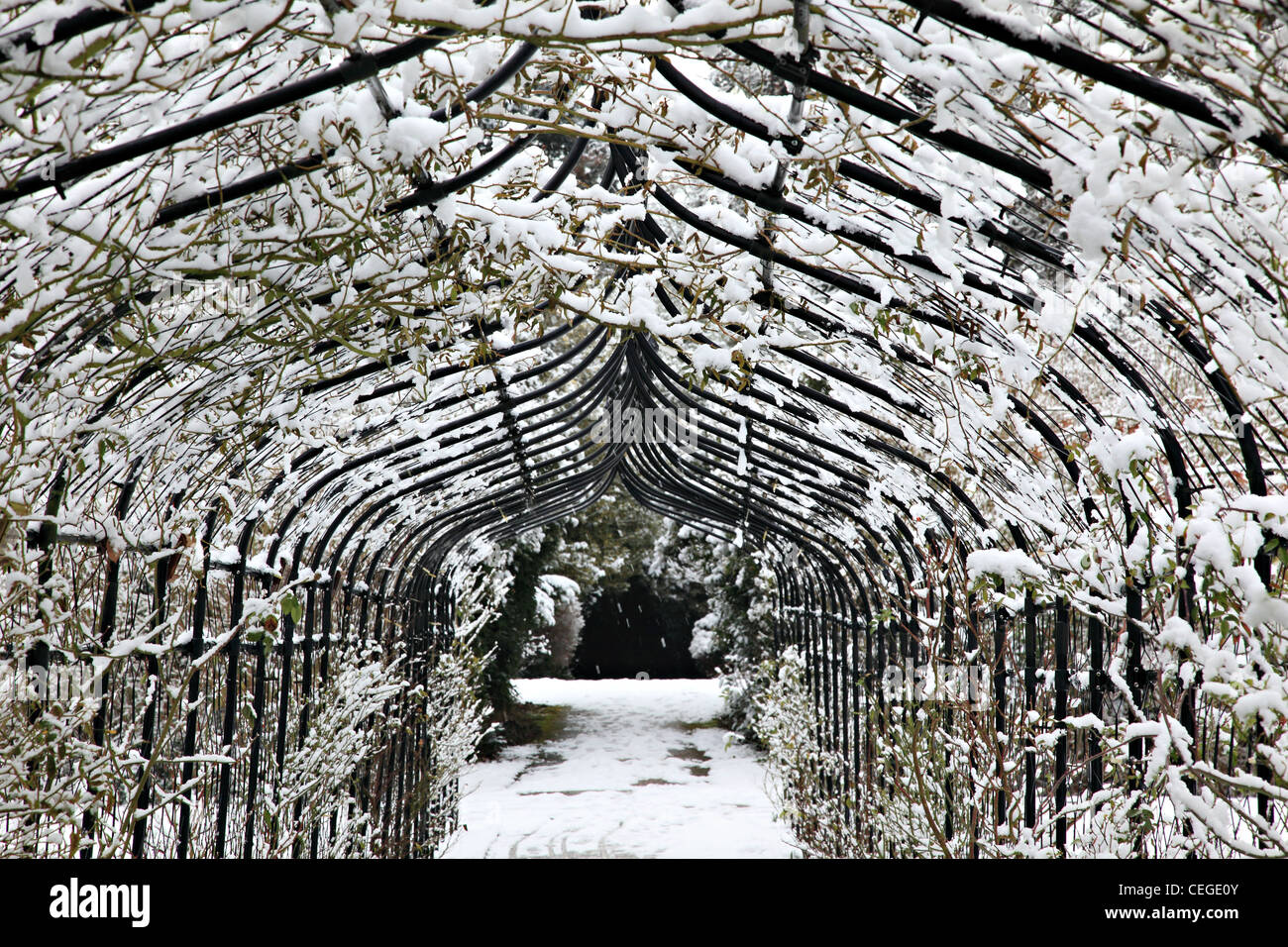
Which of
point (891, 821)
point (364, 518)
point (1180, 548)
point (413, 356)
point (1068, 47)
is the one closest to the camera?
point (1068, 47)

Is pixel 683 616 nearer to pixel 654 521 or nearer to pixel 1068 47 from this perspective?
pixel 654 521

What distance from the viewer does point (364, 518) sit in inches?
206

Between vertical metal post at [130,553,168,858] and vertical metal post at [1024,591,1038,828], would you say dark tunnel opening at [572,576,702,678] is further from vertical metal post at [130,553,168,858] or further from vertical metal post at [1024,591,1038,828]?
vertical metal post at [130,553,168,858]

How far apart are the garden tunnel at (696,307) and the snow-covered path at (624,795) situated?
311 centimetres

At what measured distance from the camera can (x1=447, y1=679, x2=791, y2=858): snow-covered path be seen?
24.2 feet

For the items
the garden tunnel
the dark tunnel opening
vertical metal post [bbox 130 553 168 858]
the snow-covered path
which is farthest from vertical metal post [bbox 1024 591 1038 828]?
the dark tunnel opening

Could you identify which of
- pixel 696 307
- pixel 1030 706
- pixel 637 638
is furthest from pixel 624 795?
pixel 637 638

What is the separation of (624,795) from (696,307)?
7.18 metres

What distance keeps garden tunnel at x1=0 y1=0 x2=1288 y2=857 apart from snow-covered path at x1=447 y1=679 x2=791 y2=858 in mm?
3109
